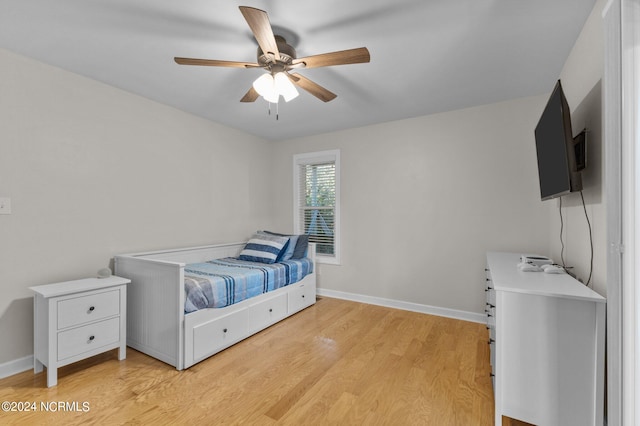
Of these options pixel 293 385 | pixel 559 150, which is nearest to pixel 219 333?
pixel 293 385

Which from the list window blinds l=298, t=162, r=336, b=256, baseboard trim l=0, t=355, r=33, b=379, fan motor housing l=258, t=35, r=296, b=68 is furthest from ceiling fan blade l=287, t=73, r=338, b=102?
baseboard trim l=0, t=355, r=33, b=379

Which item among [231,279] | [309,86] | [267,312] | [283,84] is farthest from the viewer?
[267,312]

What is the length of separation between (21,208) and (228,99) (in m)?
1.87

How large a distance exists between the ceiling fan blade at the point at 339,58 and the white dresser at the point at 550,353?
151 centimetres

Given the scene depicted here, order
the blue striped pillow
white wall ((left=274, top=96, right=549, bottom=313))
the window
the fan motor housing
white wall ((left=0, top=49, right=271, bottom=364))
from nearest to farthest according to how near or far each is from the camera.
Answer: the fan motor housing → white wall ((left=0, top=49, right=271, bottom=364)) → white wall ((left=274, top=96, right=549, bottom=313)) → the blue striped pillow → the window

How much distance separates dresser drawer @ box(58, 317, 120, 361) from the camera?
6.64 feet

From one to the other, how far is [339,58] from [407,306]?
2832 mm

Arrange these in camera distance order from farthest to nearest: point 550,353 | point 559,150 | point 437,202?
point 437,202 → point 559,150 → point 550,353

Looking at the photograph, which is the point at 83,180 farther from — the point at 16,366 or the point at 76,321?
the point at 16,366

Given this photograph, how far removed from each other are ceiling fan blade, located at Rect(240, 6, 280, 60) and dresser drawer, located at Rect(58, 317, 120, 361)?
7.48 feet

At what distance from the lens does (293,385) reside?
6.54 ft

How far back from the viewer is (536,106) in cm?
285

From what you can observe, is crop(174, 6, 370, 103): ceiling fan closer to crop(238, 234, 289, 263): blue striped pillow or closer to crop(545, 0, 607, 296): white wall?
crop(545, 0, 607, 296): white wall

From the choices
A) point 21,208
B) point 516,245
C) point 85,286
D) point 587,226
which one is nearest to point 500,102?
point 516,245
